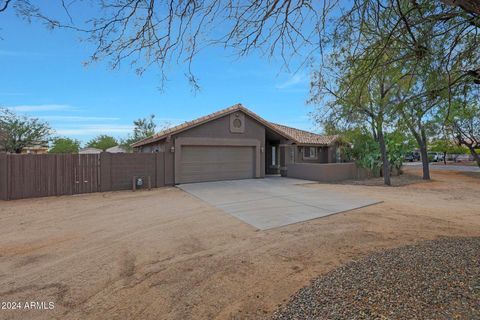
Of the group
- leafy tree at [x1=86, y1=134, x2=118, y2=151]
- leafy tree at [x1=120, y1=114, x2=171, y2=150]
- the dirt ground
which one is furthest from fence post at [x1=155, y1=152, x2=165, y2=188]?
leafy tree at [x1=86, y1=134, x2=118, y2=151]

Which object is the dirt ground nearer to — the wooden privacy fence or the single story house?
the wooden privacy fence

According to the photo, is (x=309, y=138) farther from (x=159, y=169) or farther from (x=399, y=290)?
(x=399, y=290)

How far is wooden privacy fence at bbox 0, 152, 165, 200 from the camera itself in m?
10.7

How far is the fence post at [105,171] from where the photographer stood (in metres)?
12.6

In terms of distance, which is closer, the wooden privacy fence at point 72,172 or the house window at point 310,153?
the wooden privacy fence at point 72,172

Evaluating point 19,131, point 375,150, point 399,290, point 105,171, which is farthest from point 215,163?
point 19,131

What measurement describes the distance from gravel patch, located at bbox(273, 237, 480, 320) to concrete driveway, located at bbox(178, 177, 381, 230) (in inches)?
127

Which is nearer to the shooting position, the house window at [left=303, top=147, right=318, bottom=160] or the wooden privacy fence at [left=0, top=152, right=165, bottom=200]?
the wooden privacy fence at [left=0, top=152, right=165, bottom=200]

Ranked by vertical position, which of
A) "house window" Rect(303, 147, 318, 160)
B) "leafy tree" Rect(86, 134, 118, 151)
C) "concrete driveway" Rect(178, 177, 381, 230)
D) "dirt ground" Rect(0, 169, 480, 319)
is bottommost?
"dirt ground" Rect(0, 169, 480, 319)

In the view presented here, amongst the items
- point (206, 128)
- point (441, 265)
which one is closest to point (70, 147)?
point (206, 128)

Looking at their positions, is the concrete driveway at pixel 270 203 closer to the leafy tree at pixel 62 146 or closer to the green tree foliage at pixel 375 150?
the green tree foliage at pixel 375 150

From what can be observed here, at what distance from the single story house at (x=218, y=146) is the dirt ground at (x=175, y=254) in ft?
19.3

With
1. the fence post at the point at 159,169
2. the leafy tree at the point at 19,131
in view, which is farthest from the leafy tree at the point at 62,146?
the fence post at the point at 159,169

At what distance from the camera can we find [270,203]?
967cm
